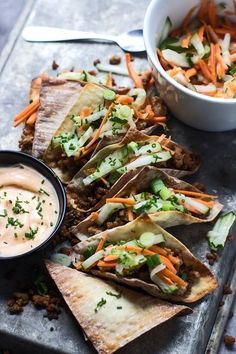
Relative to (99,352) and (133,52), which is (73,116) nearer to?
(133,52)

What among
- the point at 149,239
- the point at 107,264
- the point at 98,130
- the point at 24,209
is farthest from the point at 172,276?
the point at 98,130

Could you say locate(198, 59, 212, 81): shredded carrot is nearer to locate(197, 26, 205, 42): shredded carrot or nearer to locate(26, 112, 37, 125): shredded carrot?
locate(197, 26, 205, 42): shredded carrot

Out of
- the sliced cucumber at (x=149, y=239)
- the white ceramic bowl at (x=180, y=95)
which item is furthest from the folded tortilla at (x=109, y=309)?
the white ceramic bowl at (x=180, y=95)

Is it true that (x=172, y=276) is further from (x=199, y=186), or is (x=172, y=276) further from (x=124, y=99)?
(x=124, y=99)

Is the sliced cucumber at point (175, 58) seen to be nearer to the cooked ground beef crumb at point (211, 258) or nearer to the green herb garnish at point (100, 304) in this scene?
the cooked ground beef crumb at point (211, 258)

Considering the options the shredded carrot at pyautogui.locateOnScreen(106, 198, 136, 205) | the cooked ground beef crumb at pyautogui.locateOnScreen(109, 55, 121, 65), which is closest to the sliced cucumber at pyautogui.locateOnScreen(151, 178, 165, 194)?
the shredded carrot at pyautogui.locateOnScreen(106, 198, 136, 205)

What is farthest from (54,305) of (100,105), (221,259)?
(100,105)

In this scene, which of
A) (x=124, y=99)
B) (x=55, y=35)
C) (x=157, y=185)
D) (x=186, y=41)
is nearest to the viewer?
(x=157, y=185)
